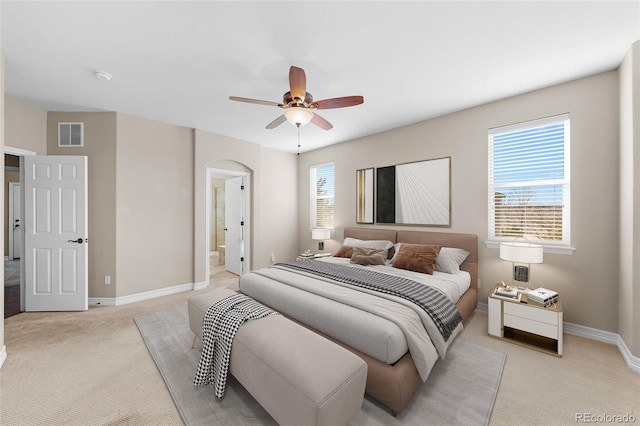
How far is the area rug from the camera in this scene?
1705mm

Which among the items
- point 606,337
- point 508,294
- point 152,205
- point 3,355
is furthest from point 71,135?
point 606,337

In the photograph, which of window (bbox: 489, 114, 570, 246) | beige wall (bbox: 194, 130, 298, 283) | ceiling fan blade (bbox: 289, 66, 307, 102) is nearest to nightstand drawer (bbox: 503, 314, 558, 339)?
window (bbox: 489, 114, 570, 246)

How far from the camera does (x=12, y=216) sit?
6.55 m

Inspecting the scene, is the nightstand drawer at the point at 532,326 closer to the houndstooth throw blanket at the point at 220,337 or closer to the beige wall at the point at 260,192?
the houndstooth throw blanket at the point at 220,337

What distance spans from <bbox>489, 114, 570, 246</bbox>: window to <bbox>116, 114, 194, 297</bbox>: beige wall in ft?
15.6

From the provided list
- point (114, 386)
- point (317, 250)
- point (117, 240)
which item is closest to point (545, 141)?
point (317, 250)

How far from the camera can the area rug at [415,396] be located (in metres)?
1.71

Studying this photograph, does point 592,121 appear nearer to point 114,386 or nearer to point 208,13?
point 208,13

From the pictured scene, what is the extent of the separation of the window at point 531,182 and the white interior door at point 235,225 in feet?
14.6

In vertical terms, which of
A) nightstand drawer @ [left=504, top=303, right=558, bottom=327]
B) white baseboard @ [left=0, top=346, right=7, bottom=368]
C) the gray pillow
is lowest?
white baseboard @ [left=0, top=346, right=7, bottom=368]

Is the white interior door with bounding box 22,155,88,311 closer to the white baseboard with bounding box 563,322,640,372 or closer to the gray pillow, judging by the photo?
the gray pillow

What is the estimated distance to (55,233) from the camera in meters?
3.57

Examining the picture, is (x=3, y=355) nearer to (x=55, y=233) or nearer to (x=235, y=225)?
(x=55, y=233)

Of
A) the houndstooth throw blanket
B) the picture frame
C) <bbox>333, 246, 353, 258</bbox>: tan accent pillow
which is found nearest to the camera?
the houndstooth throw blanket
